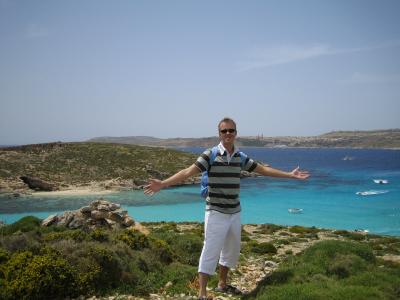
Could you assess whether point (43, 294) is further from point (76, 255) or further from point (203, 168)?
point (203, 168)

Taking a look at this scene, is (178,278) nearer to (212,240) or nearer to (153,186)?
(212,240)

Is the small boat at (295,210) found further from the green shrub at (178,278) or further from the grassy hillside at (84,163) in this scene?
the green shrub at (178,278)

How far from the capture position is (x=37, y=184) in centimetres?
5931

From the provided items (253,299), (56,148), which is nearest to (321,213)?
(253,299)

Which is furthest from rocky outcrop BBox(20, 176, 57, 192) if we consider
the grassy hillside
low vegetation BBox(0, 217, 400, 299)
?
low vegetation BBox(0, 217, 400, 299)

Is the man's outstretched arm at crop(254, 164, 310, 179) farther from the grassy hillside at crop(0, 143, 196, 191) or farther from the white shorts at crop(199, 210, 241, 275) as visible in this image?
the grassy hillside at crop(0, 143, 196, 191)

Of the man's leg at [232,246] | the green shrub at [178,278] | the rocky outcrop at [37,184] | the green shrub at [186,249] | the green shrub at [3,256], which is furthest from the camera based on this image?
the rocky outcrop at [37,184]

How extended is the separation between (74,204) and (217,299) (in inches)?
1663

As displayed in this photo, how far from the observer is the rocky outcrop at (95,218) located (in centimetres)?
1808

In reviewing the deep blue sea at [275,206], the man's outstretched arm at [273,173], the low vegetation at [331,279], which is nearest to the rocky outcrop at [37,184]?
the deep blue sea at [275,206]

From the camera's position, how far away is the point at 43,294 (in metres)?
8.24

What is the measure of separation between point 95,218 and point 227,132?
13.2m

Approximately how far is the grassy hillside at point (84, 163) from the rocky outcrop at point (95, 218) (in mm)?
45309

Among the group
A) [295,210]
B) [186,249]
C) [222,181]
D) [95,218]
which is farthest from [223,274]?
[295,210]
